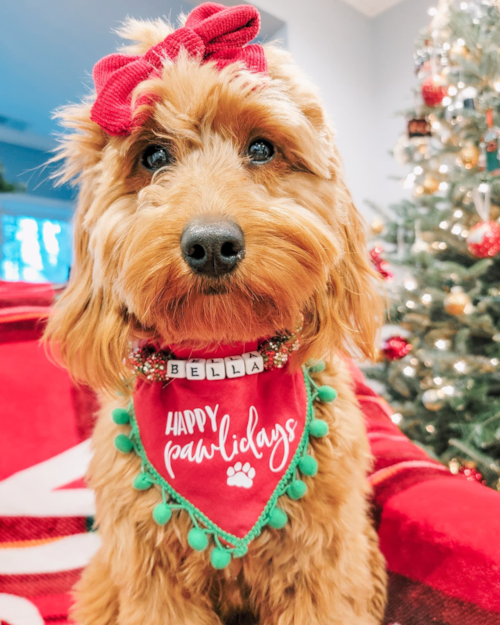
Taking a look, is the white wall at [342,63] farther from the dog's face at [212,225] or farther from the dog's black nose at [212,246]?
the dog's black nose at [212,246]

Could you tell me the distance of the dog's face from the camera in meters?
0.67

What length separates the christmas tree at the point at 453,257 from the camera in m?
2.06

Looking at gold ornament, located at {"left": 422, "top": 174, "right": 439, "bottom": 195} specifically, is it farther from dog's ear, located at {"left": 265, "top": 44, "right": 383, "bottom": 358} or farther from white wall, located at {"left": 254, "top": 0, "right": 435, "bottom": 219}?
dog's ear, located at {"left": 265, "top": 44, "right": 383, "bottom": 358}

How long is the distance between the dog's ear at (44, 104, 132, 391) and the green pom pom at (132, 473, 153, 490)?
0.58 ft

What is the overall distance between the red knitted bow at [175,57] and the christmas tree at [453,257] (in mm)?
1268

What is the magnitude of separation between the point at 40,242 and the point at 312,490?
16.3 feet

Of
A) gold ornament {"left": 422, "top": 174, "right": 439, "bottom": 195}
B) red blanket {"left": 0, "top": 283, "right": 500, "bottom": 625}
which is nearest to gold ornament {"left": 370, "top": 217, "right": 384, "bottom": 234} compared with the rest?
gold ornament {"left": 422, "top": 174, "right": 439, "bottom": 195}

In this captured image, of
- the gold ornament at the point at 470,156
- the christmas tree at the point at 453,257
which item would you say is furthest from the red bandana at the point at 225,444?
the gold ornament at the point at 470,156

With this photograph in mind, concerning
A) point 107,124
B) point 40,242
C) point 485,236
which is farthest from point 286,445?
point 40,242

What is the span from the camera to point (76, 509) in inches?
49.7

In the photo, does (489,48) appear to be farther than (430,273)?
No

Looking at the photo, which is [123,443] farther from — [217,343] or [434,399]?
[434,399]

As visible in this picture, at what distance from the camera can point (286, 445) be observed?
85 centimetres

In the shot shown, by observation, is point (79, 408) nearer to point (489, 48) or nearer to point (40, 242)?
point (489, 48)
